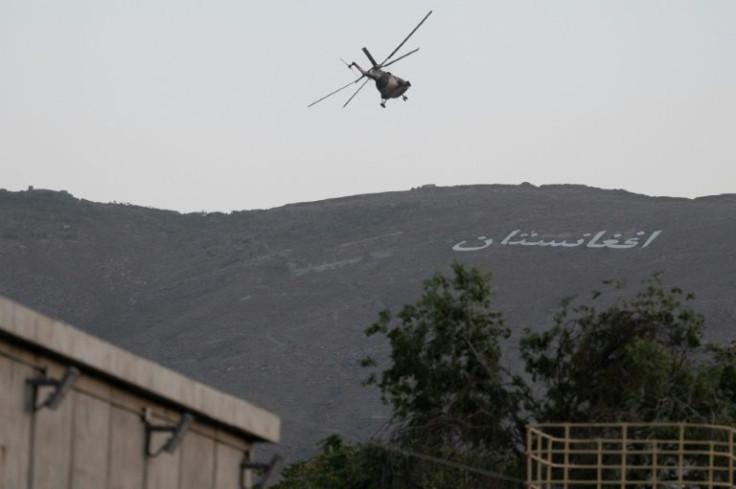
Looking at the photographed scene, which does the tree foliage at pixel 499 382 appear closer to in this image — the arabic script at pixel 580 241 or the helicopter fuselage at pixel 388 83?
the helicopter fuselage at pixel 388 83

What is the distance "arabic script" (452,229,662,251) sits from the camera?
172m

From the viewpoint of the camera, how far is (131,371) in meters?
10.9

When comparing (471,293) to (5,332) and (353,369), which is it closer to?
(5,332)

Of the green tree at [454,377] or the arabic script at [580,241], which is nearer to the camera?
the green tree at [454,377]

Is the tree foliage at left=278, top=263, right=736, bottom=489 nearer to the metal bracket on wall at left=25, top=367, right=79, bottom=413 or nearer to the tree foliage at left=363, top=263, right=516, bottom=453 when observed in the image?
the tree foliage at left=363, top=263, right=516, bottom=453

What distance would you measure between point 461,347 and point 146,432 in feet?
87.8

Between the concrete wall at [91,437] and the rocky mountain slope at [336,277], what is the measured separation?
111678 mm

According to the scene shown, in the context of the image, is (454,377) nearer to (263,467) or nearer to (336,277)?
(263,467)

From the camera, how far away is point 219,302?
173250 mm

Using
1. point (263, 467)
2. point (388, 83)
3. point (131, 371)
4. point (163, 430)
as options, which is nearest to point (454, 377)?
point (388, 83)

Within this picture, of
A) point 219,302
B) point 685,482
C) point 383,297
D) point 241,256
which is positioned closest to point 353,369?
point 383,297

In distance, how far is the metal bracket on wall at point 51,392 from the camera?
34.2ft

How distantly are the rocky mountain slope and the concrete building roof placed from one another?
111 meters

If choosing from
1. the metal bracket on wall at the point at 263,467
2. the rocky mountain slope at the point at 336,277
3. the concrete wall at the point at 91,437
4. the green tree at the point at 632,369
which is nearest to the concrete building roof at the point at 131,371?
the concrete wall at the point at 91,437
